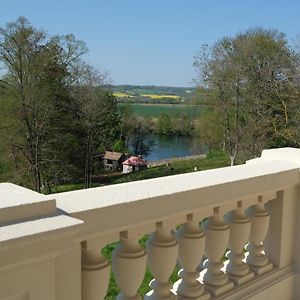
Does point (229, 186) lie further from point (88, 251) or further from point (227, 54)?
point (227, 54)

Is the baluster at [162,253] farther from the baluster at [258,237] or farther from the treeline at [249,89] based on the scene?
the treeline at [249,89]

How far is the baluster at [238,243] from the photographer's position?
2.29 metres

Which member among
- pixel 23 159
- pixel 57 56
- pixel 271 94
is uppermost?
pixel 57 56

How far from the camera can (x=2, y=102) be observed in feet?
79.3

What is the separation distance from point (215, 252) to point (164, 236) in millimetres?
389

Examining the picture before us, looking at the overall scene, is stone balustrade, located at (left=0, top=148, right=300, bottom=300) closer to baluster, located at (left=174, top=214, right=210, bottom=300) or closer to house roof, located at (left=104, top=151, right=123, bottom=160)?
baluster, located at (left=174, top=214, right=210, bottom=300)

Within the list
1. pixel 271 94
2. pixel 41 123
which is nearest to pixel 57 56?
pixel 41 123

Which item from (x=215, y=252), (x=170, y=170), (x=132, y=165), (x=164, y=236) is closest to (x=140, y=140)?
(x=132, y=165)

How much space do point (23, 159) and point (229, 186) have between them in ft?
75.1

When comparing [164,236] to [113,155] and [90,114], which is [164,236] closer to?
[90,114]

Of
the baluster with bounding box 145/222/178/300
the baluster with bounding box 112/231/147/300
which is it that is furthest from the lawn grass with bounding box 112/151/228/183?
the baluster with bounding box 112/231/147/300

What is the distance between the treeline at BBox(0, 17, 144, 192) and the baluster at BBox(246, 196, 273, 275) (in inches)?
814

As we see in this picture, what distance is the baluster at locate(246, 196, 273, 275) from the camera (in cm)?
243

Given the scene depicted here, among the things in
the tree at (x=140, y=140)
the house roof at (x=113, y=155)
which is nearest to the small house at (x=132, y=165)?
the house roof at (x=113, y=155)
